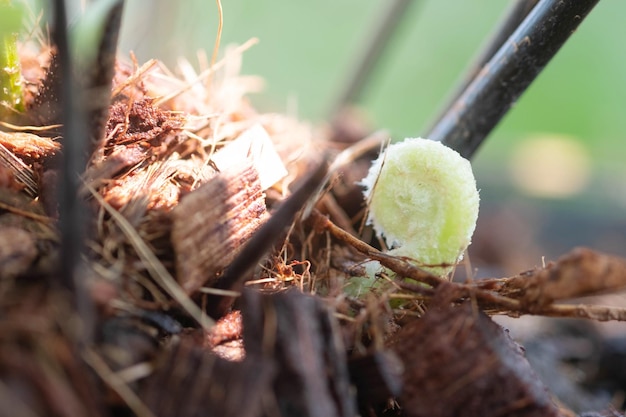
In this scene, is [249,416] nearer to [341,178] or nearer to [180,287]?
[180,287]

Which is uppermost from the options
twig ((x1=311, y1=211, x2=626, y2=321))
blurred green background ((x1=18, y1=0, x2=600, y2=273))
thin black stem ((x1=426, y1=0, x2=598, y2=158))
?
thin black stem ((x1=426, y1=0, x2=598, y2=158))

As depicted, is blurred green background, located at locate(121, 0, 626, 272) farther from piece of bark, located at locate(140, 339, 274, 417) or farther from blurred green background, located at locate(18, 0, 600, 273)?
piece of bark, located at locate(140, 339, 274, 417)

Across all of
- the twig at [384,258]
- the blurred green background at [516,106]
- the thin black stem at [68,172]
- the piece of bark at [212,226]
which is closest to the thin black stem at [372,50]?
the blurred green background at [516,106]

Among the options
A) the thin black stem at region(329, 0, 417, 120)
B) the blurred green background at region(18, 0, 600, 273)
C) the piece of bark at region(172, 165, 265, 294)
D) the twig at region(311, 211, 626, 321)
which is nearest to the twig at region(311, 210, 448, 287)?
the twig at region(311, 211, 626, 321)

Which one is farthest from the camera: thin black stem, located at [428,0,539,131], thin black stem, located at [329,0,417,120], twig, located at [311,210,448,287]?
thin black stem, located at [329,0,417,120]

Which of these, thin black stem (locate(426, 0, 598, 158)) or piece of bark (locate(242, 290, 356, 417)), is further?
thin black stem (locate(426, 0, 598, 158))

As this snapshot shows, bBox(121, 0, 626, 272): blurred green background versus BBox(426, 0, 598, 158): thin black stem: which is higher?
BBox(426, 0, 598, 158): thin black stem

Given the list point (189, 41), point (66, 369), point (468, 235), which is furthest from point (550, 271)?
point (189, 41)

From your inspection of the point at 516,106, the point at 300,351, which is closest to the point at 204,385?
the point at 300,351

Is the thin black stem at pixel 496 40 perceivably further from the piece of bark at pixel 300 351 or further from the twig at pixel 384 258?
the piece of bark at pixel 300 351
